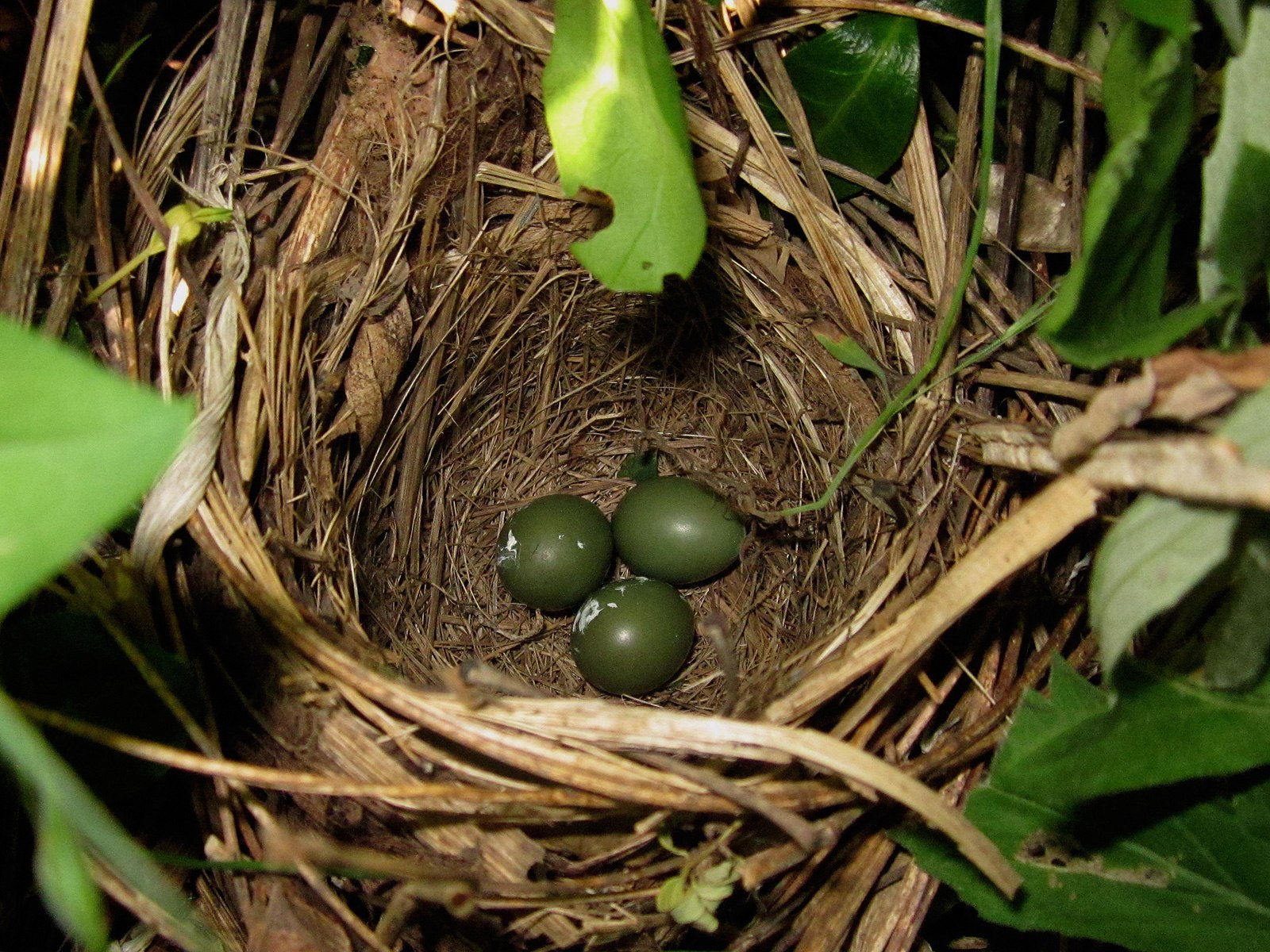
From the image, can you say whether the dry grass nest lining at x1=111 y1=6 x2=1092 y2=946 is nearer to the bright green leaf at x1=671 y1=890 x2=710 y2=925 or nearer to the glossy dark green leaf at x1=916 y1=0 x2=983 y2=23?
the bright green leaf at x1=671 y1=890 x2=710 y2=925

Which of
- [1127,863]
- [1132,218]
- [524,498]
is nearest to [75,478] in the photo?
[1132,218]

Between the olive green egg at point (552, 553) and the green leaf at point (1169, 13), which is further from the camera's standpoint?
the olive green egg at point (552, 553)

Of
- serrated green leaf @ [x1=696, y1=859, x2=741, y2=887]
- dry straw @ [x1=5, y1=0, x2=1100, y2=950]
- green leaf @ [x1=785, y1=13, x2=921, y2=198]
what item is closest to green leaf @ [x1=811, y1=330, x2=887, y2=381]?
dry straw @ [x1=5, y1=0, x2=1100, y2=950]

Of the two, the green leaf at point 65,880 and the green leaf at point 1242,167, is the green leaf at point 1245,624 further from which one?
the green leaf at point 65,880

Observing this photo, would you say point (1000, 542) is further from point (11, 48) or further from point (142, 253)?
point (11, 48)

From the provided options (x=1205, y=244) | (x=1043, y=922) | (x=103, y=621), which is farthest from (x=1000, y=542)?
(x=103, y=621)

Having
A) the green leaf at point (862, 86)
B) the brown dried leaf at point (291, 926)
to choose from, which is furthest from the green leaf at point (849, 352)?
the brown dried leaf at point (291, 926)

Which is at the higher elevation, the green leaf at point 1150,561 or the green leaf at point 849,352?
the green leaf at point 1150,561

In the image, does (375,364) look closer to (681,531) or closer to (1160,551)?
(681,531)
